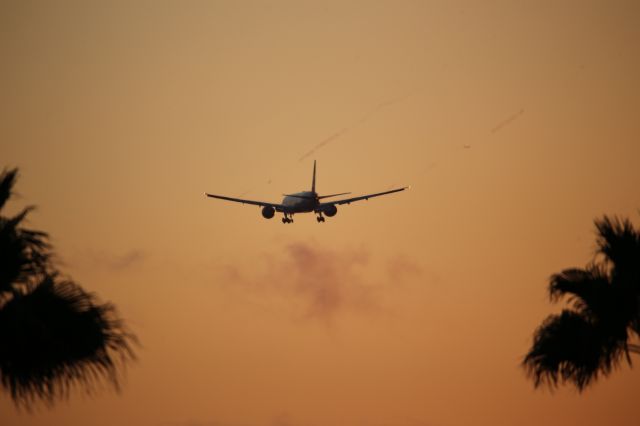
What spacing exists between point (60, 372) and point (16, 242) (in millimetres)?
3405

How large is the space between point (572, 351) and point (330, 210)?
11374cm

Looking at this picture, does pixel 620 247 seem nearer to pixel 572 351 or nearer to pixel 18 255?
pixel 572 351

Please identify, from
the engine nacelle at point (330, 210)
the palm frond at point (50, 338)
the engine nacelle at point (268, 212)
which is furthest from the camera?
the engine nacelle at point (268, 212)

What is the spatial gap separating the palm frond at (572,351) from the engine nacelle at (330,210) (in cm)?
11192

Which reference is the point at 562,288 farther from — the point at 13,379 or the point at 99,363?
the point at 13,379

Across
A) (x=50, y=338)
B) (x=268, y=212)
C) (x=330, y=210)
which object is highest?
(x=268, y=212)

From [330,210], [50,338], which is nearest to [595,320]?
[50,338]

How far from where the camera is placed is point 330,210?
143m

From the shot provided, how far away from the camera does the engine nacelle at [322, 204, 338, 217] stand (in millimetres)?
142875

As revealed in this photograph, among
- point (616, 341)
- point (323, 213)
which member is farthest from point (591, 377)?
point (323, 213)

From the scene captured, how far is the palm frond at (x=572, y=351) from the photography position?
2925cm

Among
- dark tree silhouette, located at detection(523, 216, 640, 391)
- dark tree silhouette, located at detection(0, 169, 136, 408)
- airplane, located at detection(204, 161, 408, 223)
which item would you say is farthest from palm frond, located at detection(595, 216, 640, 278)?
airplane, located at detection(204, 161, 408, 223)

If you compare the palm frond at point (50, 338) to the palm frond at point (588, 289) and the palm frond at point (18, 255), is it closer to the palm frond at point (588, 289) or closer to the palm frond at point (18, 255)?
the palm frond at point (18, 255)

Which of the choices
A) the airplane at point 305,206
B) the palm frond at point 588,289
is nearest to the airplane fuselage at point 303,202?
the airplane at point 305,206
